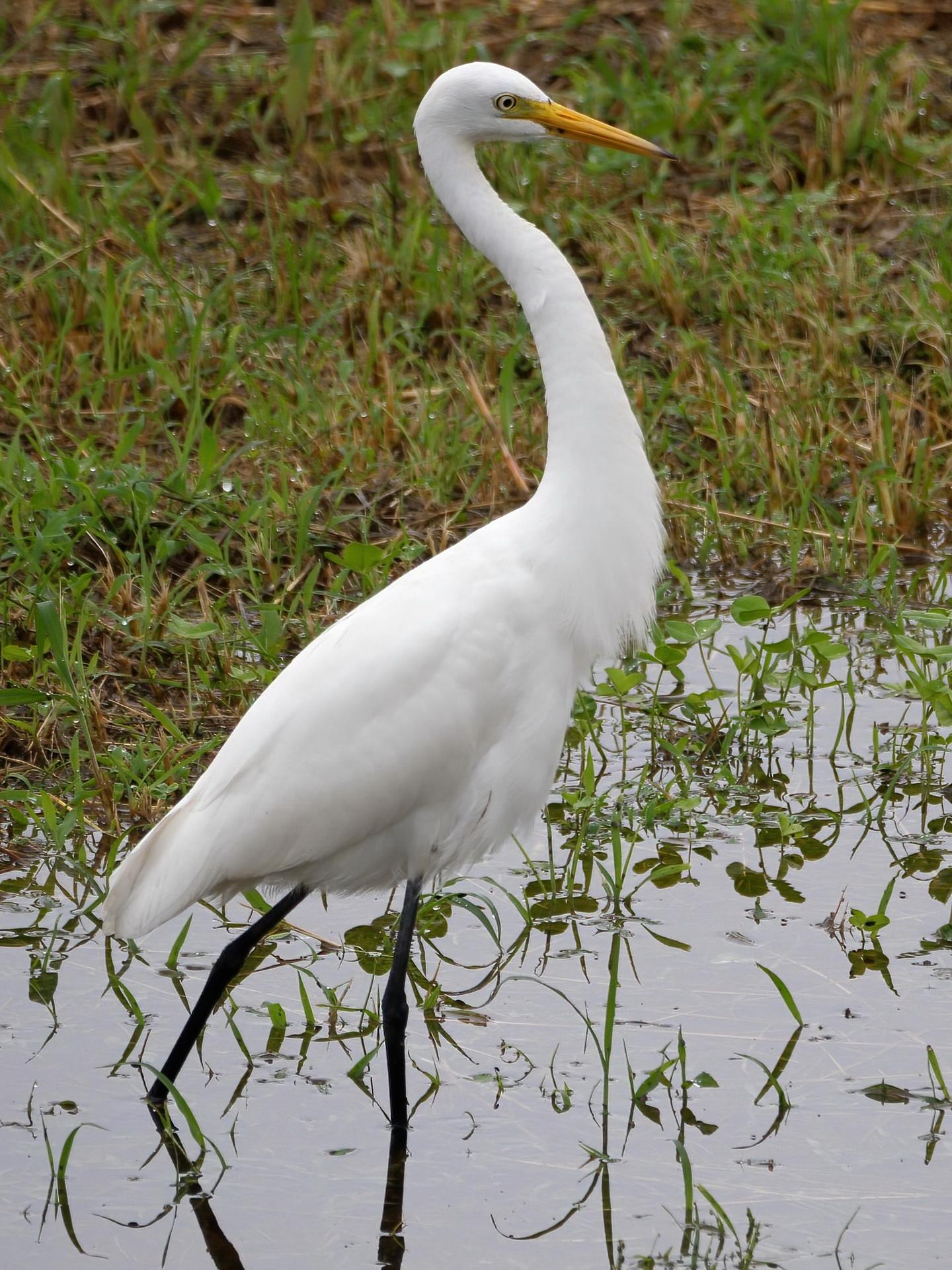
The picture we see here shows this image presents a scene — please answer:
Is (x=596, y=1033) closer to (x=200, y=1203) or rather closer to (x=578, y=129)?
(x=200, y=1203)

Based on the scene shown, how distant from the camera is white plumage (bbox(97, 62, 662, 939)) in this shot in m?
2.78

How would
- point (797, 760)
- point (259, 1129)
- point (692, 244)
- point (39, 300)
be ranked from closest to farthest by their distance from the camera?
point (259, 1129) < point (797, 760) < point (39, 300) < point (692, 244)

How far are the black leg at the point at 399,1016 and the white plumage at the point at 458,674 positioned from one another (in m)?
0.10

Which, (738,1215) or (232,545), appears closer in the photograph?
(738,1215)

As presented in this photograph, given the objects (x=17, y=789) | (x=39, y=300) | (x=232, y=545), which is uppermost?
(x=39, y=300)

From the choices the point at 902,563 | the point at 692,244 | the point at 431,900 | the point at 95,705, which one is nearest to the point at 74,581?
the point at 95,705

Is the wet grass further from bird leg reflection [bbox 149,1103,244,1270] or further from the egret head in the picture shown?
the egret head

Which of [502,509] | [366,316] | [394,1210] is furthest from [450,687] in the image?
[366,316]

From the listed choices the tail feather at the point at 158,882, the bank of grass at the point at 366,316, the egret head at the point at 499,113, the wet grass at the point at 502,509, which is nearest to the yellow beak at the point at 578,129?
the egret head at the point at 499,113

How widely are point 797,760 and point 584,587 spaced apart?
3.67ft

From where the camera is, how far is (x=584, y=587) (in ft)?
9.44

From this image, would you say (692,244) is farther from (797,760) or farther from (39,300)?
(797,760)

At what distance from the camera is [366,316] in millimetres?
5488

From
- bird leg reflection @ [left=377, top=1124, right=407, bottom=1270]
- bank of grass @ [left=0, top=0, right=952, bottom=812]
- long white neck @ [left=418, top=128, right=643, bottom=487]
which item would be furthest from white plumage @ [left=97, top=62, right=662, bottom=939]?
bank of grass @ [left=0, top=0, right=952, bottom=812]
